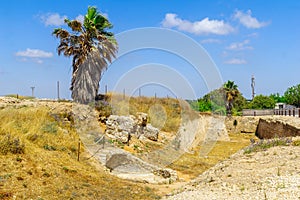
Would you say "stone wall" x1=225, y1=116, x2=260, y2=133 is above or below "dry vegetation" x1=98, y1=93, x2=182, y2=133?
below

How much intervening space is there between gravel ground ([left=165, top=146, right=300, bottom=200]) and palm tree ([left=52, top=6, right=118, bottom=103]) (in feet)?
42.6

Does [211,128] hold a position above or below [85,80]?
below

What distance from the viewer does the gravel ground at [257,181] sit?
6.70 m

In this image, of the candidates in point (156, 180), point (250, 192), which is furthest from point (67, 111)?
point (250, 192)

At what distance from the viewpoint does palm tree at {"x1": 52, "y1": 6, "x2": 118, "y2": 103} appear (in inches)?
834

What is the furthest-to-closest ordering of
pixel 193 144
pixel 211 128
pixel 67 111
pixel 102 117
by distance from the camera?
pixel 211 128
pixel 193 144
pixel 102 117
pixel 67 111

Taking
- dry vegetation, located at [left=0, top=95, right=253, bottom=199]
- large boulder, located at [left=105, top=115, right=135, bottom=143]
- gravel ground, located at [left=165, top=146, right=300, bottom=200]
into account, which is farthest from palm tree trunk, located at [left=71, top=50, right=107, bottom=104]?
gravel ground, located at [left=165, top=146, right=300, bottom=200]

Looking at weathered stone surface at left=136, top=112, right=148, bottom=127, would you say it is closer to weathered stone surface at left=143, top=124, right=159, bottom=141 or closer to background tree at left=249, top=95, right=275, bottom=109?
weathered stone surface at left=143, top=124, right=159, bottom=141

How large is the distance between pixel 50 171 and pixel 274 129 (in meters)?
19.6

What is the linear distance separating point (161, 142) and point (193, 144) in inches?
138

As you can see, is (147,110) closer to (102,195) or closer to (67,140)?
(67,140)

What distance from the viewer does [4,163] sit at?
29.9 ft

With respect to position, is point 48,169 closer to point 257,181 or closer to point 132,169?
point 132,169

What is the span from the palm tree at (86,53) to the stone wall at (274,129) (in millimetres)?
11722
